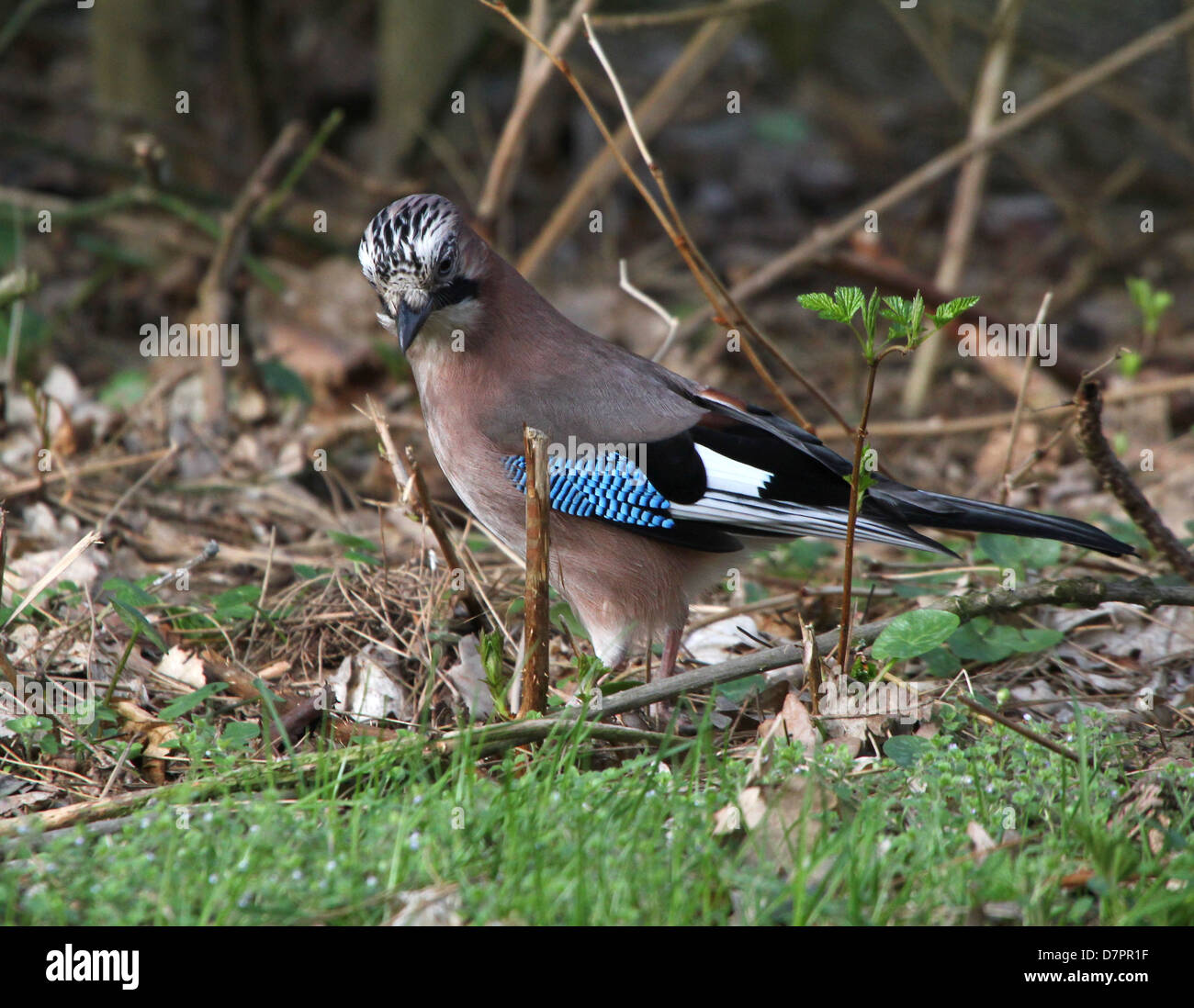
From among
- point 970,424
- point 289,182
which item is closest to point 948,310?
point 970,424

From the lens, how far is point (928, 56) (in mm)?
6945

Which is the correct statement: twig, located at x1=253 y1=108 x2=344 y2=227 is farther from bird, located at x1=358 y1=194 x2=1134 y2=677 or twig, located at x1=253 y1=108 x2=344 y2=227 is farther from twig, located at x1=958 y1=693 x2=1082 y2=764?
twig, located at x1=958 y1=693 x2=1082 y2=764

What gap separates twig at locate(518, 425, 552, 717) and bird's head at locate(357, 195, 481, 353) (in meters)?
0.78

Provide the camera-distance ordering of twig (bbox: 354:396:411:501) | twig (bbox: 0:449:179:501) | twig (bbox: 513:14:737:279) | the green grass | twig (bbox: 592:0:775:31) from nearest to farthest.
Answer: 1. the green grass
2. twig (bbox: 354:396:411:501)
3. twig (bbox: 0:449:179:501)
4. twig (bbox: 592:0:775:31)
5. twig (bbox: 513:14:737:279)

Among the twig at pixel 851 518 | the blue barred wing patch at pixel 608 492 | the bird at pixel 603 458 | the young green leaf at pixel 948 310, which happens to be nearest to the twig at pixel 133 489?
the bird at pixel 603 458

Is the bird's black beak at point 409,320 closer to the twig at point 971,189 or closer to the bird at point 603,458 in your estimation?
the bird at point 603,458

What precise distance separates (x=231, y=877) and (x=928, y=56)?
590 cm

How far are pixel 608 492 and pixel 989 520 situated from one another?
109cm

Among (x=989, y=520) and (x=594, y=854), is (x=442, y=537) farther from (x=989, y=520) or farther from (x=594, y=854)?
(x=989, y=520)

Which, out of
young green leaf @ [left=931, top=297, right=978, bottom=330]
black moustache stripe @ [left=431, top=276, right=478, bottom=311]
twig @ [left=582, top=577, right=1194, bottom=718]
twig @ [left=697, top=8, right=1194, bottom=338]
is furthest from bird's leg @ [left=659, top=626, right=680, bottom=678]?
twig @ [left=697, top=8, right=1194, bottom=338]

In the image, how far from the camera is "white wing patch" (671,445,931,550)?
12.5ft

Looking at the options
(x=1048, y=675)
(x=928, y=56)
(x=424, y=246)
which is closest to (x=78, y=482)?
(x=424, y=246)

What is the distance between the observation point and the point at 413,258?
3846 millimetres
